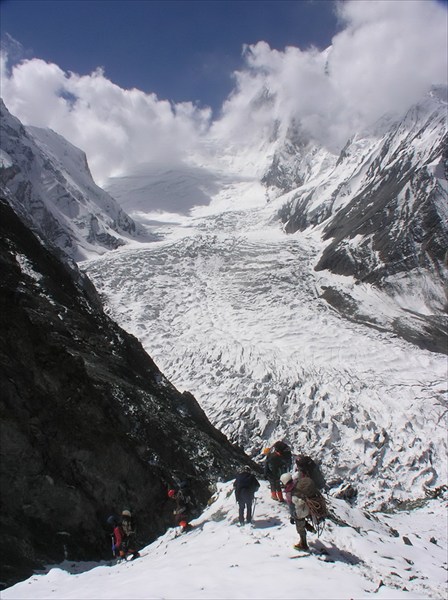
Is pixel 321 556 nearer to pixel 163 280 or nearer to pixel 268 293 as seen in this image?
pixel 268 293

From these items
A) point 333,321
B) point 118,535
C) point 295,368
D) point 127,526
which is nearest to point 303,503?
point 127,526

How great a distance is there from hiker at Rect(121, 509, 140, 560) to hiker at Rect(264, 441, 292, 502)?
2990 millimetres

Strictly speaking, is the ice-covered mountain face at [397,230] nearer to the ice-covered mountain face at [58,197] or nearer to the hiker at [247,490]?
the hiker at [247,490]

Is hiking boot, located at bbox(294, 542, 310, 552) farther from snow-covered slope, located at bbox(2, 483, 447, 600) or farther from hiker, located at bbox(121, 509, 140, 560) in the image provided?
hiker, located at bbox(121, 509, 140, 560)

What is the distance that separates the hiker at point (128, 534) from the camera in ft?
31.0

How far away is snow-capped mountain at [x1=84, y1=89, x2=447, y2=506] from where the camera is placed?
23500 millimetres

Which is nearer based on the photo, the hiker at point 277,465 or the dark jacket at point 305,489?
the dark jacket at point 305,489

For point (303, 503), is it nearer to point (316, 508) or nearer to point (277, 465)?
point (316, 508)

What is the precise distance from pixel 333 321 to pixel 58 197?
56.1m

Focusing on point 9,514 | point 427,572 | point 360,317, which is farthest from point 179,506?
point 360,317

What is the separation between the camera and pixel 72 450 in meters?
10.7

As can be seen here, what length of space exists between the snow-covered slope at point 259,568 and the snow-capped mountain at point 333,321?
12.2m

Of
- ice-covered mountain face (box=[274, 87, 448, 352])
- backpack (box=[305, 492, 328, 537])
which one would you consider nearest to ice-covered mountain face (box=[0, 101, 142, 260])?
ice-covered mountain face (box=[274, 87, 448, 352])

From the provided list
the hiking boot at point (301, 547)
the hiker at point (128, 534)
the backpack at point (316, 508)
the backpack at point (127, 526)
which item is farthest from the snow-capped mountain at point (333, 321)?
the backpack at point (316, 508)
